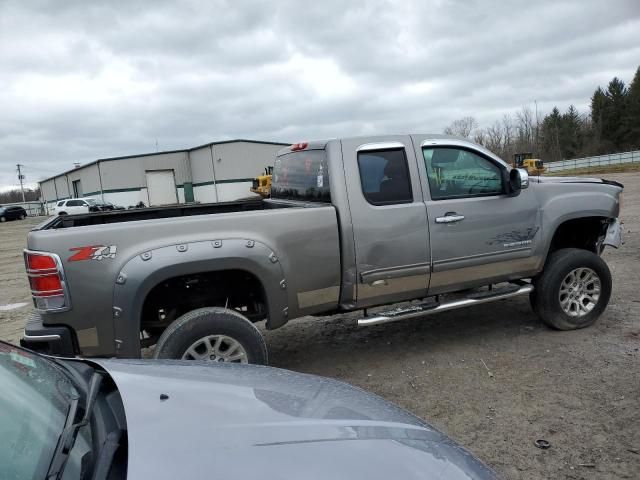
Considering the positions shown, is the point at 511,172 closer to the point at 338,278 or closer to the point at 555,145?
the point at 338,278

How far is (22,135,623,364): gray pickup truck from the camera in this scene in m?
3.43

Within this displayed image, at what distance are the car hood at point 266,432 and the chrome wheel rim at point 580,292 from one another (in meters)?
3.81

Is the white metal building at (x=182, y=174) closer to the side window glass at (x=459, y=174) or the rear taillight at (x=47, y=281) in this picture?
the side window glass at (x=459, y=174)

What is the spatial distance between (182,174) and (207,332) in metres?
46.0

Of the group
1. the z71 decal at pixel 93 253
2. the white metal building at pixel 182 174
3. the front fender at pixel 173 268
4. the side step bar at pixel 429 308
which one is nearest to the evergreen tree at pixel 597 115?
the white metal building at pixel 182 174

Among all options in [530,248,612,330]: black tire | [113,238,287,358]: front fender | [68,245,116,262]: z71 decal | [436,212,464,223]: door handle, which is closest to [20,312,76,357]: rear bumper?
[113,238,287,358]: front fender

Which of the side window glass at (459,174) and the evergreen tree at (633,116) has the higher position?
the evergreen tree at (633,116)

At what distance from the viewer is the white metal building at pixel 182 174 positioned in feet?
144

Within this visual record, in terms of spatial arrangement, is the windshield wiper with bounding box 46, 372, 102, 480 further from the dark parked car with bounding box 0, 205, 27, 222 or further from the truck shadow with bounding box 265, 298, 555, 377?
the dark parked car with bounding box 0, 205, 27, 222

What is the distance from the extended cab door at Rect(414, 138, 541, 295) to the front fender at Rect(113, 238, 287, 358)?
158 centimetres

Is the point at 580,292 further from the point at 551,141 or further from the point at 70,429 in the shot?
the point at 551,141

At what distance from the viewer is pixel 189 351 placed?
3.61m

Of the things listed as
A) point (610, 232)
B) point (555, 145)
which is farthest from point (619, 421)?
point (555, 145)

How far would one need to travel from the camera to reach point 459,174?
4.77 m
